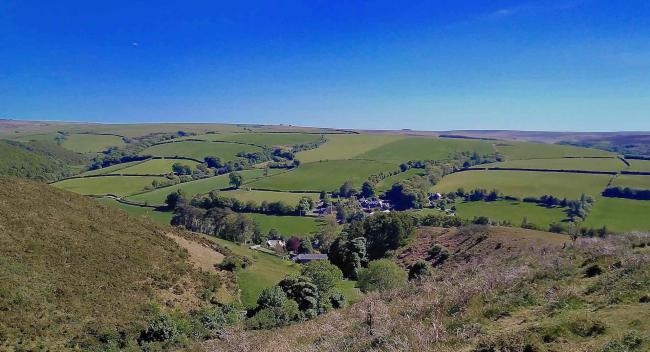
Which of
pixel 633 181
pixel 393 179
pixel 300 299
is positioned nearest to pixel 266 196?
pixel 393 179

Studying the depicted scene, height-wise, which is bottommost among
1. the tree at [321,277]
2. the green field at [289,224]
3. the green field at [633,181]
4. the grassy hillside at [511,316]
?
the green field at [289,224]

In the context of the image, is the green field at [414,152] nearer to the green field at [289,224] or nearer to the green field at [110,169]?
the green field at [289,224]

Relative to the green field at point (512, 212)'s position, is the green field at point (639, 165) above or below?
above

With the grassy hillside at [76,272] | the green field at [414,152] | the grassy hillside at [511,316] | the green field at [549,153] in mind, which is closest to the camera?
the grassy hillside at [511,316]

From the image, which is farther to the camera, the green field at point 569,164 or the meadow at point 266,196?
the green field at point 569,164

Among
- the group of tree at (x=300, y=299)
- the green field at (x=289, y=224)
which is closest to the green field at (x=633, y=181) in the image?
the green field at (x=289, y=224)

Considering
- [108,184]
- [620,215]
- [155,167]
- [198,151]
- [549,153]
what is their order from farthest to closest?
[198,151]
[549,153]
[155,167]
[108,184]
[620,215]

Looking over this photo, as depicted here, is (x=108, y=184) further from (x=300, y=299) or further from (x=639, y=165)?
(x=639, y=165)

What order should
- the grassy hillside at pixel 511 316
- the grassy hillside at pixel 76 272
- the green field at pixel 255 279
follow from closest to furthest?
1. the grassy hillside at pixel 511 316
2. the grassy hillside at pixel 76 272
3. the green field at pixel 255 279

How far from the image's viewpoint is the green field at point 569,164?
465ft

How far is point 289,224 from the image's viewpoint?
10588cm

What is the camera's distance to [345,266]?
62688mm

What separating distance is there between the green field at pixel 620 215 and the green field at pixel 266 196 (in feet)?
233

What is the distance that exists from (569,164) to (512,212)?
218 ft
